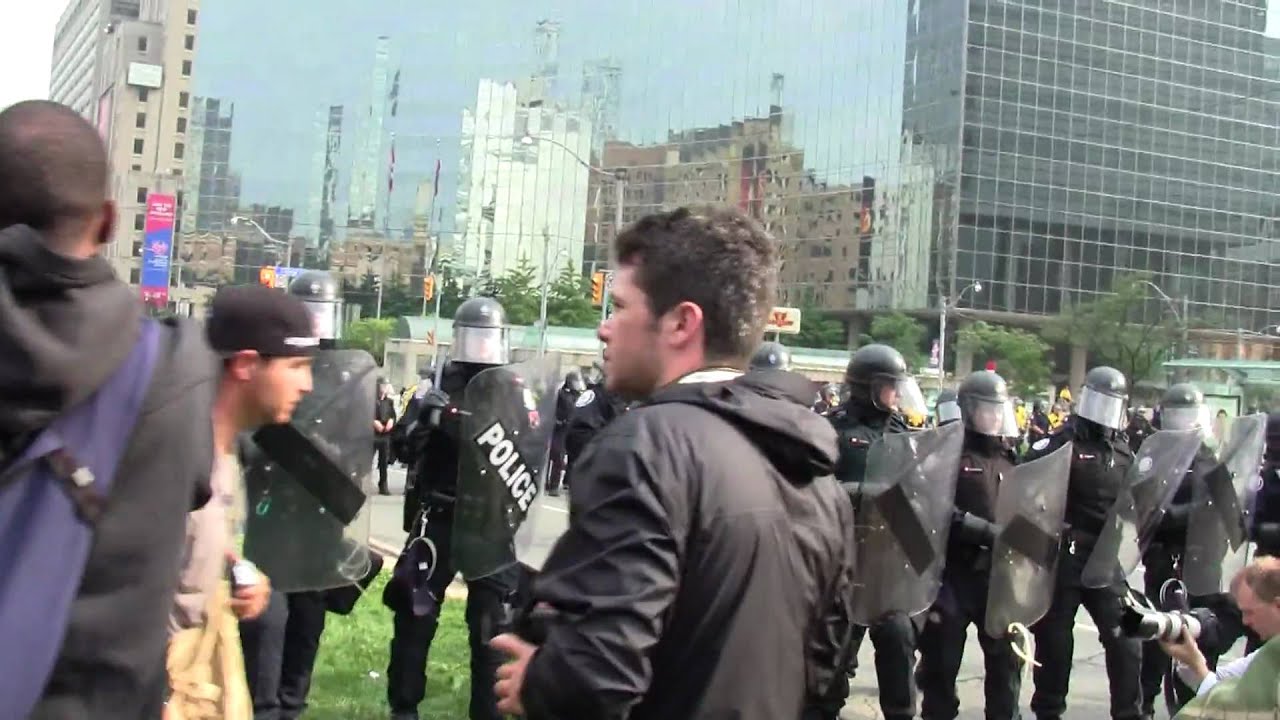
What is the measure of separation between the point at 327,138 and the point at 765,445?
109m

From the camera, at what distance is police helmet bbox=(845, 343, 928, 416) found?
255 inches

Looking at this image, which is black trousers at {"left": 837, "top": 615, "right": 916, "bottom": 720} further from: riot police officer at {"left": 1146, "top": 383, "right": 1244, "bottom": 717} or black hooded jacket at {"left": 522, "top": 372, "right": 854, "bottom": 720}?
black hooded jacket at {"left": 522, "top": 372, "right": 854, "bottom": 720}

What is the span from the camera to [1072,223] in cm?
7256

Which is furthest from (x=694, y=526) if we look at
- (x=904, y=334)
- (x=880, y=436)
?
(x=904, y=334)

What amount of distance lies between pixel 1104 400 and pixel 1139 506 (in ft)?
1.92

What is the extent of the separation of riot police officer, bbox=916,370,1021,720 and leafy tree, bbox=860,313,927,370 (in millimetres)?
59179

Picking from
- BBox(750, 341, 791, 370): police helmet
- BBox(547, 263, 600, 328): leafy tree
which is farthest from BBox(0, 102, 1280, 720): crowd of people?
BBox(547, 263, 600, 328): leafy tree

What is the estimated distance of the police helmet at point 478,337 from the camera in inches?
236

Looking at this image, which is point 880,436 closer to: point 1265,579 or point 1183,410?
point 1183,410

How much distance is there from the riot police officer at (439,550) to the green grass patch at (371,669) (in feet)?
1.17

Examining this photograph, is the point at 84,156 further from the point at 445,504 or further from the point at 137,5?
the point at 137,5

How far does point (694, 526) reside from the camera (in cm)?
196

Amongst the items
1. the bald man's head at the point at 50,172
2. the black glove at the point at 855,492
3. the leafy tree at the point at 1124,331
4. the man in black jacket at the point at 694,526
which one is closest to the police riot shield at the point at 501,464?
the black glove at the point at 855,492

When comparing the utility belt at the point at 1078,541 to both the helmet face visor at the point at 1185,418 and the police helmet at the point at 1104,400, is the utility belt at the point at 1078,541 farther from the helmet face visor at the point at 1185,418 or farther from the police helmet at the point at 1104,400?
the helmet face visor at the point at 1185,418
